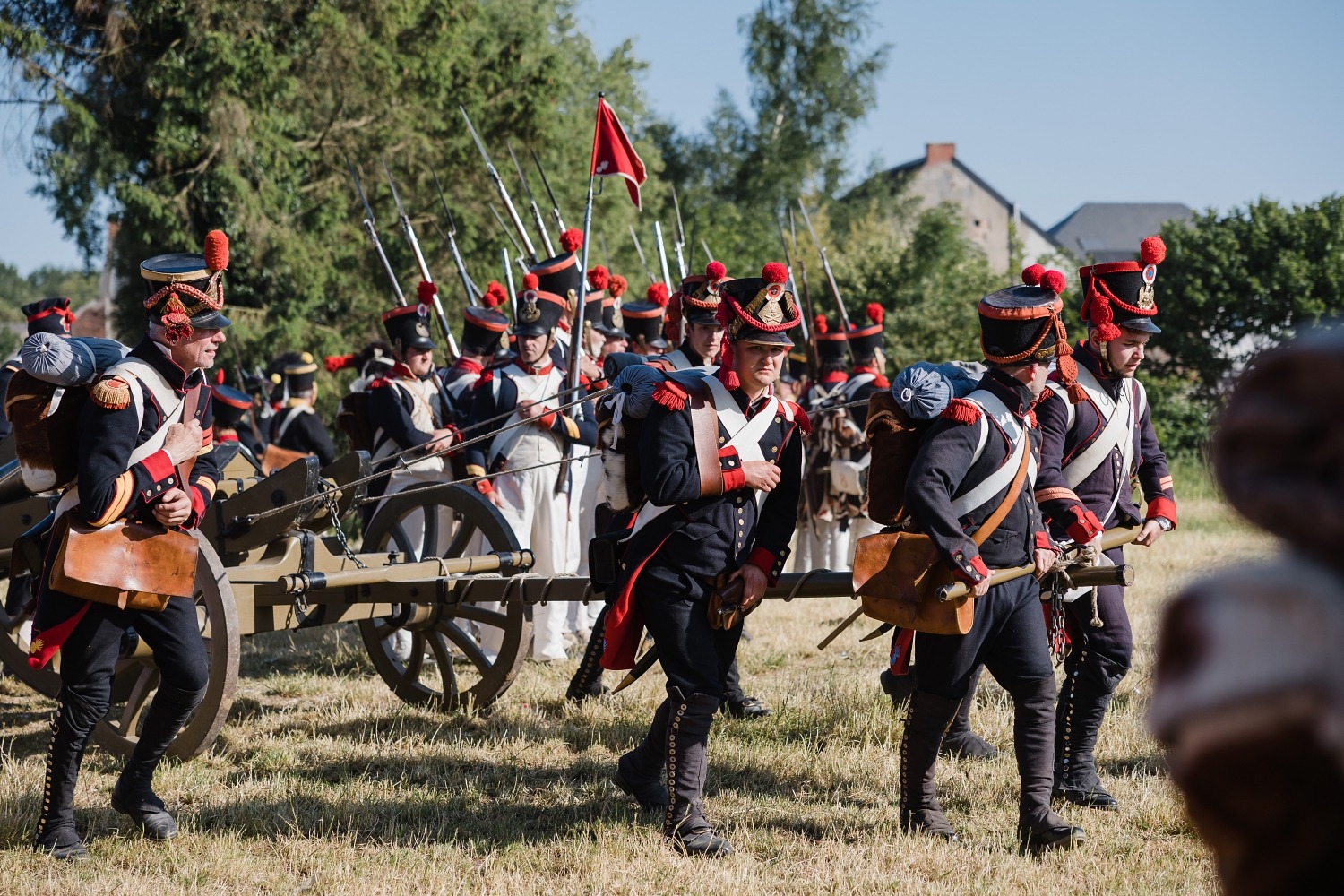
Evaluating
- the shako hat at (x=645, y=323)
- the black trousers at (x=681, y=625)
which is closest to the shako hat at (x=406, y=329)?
the shako hat at (x=645, y=323)

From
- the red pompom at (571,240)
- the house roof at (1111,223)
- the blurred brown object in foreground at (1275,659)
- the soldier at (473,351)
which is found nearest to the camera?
the blurred brown object in foreground at (1275,659)

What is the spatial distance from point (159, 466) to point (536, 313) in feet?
11.7

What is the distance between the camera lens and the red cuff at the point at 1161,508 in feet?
17.3

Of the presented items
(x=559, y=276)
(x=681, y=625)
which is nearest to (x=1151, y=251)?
(x=681, y=625)

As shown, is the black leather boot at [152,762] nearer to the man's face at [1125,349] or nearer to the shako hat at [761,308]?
the shako hat at [761,308]

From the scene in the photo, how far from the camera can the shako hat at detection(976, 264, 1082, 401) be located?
438 cm

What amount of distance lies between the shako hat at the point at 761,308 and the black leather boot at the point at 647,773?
4.32 feet

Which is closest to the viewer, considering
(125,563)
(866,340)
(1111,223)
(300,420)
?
(125,563)

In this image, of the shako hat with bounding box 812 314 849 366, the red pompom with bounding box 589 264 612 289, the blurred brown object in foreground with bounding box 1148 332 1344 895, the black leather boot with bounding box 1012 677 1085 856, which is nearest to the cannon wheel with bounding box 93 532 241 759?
the black leather boot with bounding box 1012 677 1085 856

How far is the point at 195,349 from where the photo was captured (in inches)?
172

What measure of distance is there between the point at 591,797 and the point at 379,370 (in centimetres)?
453

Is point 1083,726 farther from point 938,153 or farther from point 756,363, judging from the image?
point 938,153

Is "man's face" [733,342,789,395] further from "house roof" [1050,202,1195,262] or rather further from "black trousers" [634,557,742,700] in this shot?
"house roof" [1050,202,1195,262]

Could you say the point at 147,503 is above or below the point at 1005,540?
above
